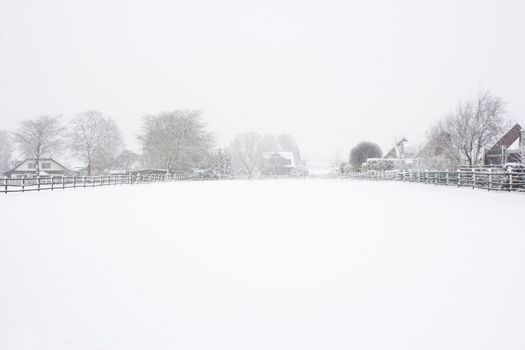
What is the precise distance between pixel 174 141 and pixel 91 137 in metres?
14.5

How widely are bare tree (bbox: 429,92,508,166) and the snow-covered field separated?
108 ft

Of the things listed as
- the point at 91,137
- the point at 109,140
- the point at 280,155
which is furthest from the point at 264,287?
the point at 280,155

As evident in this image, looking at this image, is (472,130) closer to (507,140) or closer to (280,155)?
(507,140)

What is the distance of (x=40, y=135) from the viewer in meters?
57.1

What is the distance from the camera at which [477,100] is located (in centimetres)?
3866

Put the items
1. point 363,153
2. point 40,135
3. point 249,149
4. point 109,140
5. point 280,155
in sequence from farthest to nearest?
point 280,155, point 249,149, point 363,153, point 109,140, point 40,135

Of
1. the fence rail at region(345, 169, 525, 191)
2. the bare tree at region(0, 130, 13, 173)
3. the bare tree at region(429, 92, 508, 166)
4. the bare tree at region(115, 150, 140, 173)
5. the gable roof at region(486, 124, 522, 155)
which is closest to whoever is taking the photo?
the fence rail at region(345, 169, 525, 191)

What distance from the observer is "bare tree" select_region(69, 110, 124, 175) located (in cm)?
6197

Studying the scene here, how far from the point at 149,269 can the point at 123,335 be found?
7.27ft

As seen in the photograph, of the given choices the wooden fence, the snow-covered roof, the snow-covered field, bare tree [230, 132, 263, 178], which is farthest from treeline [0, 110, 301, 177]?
the snow-covered field

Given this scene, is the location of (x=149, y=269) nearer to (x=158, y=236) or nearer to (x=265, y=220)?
(x=158, y=236)

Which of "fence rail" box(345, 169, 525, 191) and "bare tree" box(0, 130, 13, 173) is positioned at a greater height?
"bare tree" box(0, 130, 13, 173)

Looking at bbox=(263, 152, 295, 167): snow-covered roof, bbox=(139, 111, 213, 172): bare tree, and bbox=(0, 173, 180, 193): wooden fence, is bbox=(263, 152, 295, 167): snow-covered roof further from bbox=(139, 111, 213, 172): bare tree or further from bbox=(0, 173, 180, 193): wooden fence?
bbox=(0, 173, 180, 193): wooden fence

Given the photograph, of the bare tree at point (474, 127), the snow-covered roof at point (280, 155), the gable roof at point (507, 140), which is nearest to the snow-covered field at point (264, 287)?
the bare tree at point (474, 127)
